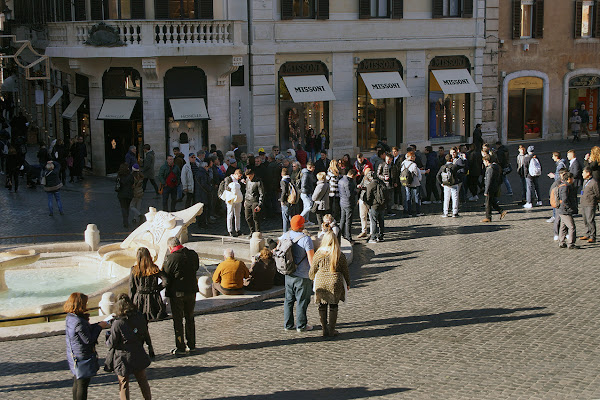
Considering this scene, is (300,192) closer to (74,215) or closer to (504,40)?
(74,215)

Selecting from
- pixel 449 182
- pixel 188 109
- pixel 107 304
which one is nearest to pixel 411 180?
pixel 449 182

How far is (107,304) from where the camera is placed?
541 inches

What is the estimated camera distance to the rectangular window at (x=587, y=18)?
3756cm

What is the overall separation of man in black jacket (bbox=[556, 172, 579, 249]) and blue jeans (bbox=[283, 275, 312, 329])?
7035mm

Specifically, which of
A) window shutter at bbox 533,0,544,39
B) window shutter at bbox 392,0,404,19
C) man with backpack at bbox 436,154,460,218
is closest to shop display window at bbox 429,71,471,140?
window shutter at bbox 392,0,404,19

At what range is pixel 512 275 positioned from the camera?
1630cm

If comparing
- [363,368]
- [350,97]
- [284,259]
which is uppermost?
[350,97]

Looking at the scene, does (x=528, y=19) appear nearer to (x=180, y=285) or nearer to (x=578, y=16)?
(x=578, y=16)

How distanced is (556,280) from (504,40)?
21.6 metres

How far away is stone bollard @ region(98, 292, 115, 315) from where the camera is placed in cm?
1373

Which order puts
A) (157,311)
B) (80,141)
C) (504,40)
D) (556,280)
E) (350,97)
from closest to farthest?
(157,311) < (556,280) < (80,141) < (350,97) < (504,40)

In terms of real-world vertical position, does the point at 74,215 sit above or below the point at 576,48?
below

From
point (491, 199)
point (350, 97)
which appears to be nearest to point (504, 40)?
point (350, 97)

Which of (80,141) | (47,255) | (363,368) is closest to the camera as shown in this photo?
(363,368)
